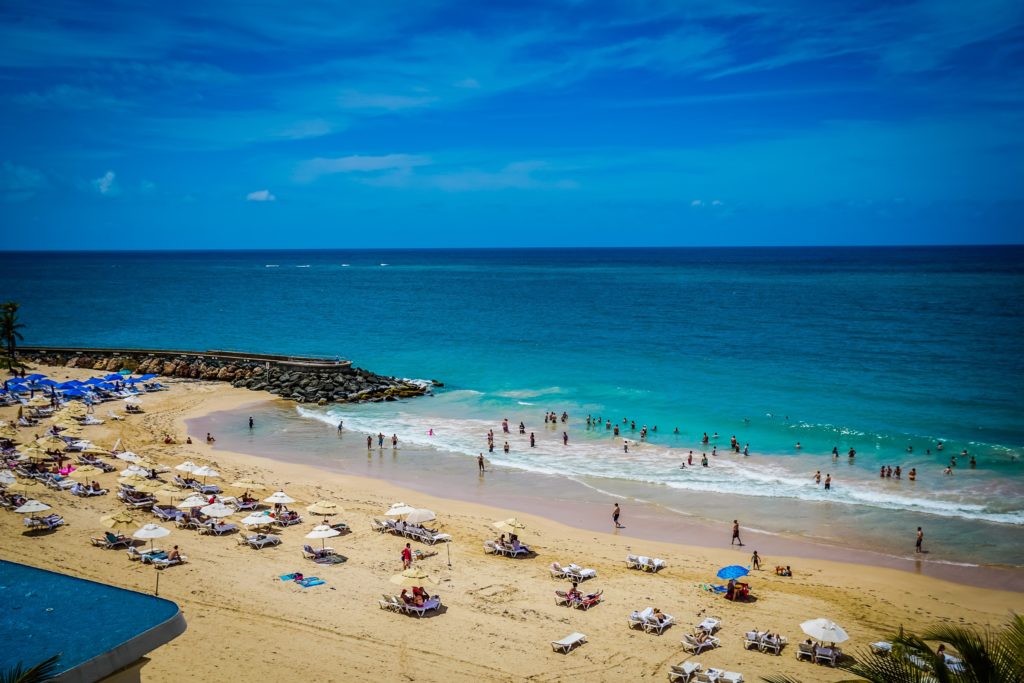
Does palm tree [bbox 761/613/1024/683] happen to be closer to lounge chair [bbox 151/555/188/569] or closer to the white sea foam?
lounge chair [bbox 151/555/188/569]

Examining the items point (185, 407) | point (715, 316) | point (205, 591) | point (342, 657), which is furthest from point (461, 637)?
point (715, 316)

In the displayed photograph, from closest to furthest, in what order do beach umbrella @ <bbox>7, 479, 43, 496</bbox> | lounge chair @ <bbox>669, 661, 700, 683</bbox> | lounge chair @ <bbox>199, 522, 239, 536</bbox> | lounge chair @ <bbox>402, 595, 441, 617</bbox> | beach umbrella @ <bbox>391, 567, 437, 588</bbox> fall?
lounge chair @ <bbox>669, 661, 700, 683</bbox>, lounge chair @ <bbox>402, 595, 441, 617</bbox>, beach umbrella @ <bbox>391, 567, 437, 588</bbox>, lounge chair @ <bbox>199, 522, 239, 536</bbox>, beach umbrella @ <bbox>7, 479, 43, 496</bbox>

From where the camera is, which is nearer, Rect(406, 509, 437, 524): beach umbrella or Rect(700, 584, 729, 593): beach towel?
Rect(700, 584, 729, 593): beach towel

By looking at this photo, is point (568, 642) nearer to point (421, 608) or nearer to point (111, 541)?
point (421, 608)

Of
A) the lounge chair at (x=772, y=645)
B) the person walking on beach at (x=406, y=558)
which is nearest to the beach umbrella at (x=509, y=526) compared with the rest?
the person walking on beach at (x=406, y=558)

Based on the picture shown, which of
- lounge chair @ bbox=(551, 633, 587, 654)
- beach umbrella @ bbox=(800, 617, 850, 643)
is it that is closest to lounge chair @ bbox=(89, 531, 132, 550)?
lounge chair @ bbox=(551, 633, 587, 654)

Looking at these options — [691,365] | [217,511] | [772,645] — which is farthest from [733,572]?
[691,365]
